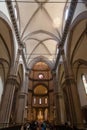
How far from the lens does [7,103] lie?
10234 millimetres

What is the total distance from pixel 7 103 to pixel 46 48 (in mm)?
10944

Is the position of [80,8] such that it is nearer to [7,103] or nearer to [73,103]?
[73,103]

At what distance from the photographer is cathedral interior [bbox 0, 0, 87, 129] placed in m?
9.95

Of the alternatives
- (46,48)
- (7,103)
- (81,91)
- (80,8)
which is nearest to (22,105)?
(7,103)

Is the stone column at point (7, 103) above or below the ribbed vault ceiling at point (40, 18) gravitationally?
below

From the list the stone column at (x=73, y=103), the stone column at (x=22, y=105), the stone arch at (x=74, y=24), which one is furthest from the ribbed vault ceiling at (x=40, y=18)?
the stone column at (x=22, y=105)

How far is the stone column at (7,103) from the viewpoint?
381 inches

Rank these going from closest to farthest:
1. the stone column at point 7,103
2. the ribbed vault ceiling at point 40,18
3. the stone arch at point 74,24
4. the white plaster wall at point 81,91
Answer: the stone arch at point 74,24 < the stone column at point 7,103 < the ribbed vault ceiling at point 40,18 < the white plaster wall at point 81,91

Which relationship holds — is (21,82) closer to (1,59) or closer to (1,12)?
(1,59)

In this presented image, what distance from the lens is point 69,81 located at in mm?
11211

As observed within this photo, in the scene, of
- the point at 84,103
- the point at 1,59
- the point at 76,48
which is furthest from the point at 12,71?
the point at 84,103

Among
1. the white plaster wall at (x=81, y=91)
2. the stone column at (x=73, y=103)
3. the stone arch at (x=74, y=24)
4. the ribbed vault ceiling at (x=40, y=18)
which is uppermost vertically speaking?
the ribbed vault ceiling at (x=40, y=18)

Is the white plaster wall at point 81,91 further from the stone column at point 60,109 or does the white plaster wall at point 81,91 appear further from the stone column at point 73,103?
the stone column at point 73,103

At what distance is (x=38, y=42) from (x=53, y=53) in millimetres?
2996
